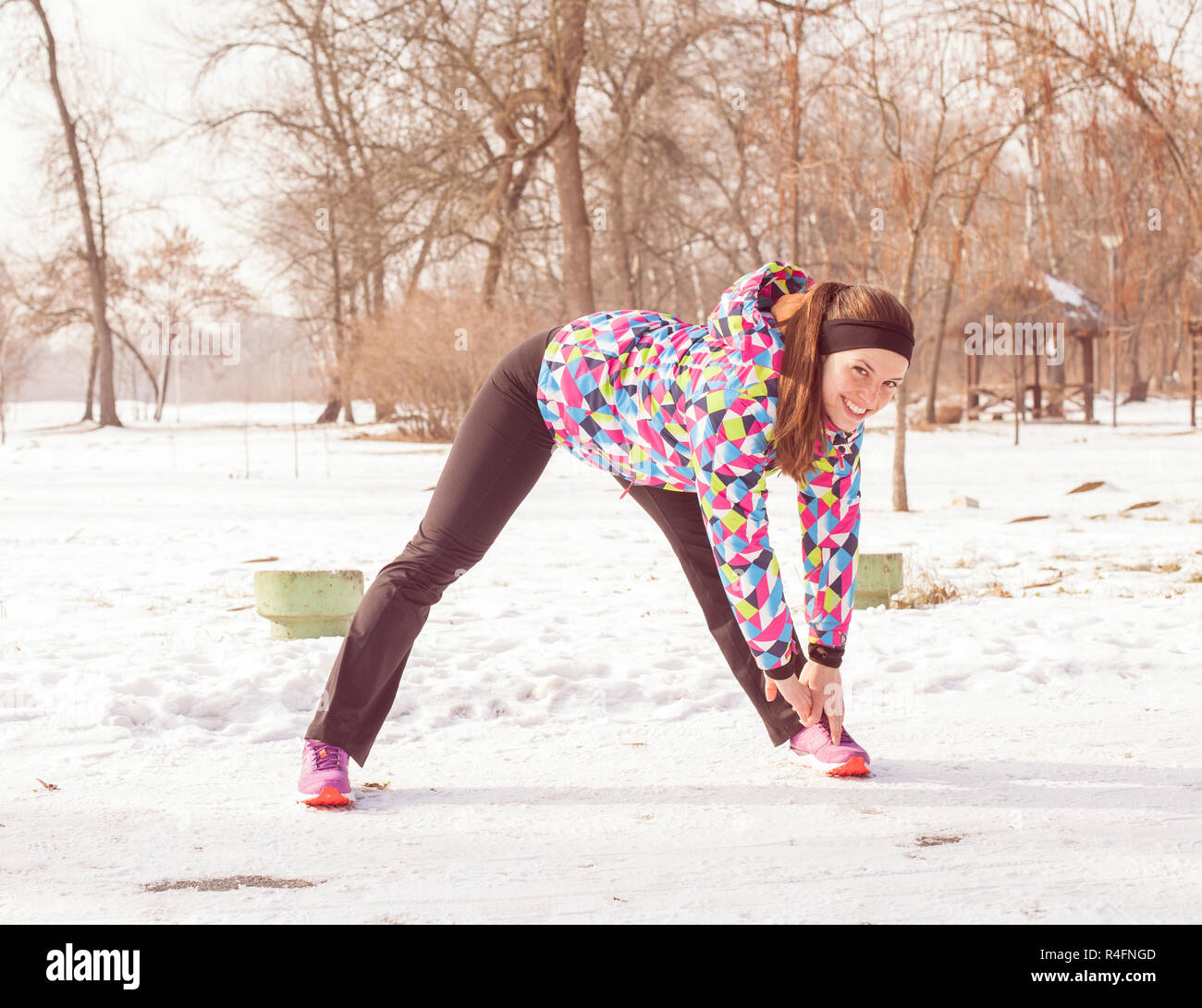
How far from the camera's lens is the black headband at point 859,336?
2242mm

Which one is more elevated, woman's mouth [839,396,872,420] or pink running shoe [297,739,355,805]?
woman's mouth [839,396,872,420]

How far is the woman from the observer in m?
2.26

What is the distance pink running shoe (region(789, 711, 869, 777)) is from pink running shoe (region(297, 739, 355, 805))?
1.09 m

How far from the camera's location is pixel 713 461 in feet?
7.43

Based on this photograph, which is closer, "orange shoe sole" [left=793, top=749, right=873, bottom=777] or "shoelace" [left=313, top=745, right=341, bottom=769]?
"shoelace" [left=313, top=745, right=341, bottom=769]

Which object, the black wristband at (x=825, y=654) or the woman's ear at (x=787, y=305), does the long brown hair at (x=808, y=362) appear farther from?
the black wristband at (x=825, y=654)

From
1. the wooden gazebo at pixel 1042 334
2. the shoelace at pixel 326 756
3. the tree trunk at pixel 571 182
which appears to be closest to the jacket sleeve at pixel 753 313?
the shoelace at pixel 326 756

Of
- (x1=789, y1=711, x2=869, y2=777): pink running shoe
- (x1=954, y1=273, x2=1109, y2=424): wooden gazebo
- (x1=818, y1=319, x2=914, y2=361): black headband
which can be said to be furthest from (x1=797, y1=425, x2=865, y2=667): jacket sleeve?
(x1=954, y1=273, x2=1109, y2=424): wooden gazebo

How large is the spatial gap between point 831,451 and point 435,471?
11.4 m

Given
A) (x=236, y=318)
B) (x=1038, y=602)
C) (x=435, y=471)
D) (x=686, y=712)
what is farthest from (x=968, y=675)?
(x=236, y=318)

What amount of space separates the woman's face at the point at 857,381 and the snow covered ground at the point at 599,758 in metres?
0.86

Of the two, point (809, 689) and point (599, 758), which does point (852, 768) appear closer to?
point (809, 689)

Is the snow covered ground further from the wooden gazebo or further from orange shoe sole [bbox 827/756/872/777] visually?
the wooden gazebo
